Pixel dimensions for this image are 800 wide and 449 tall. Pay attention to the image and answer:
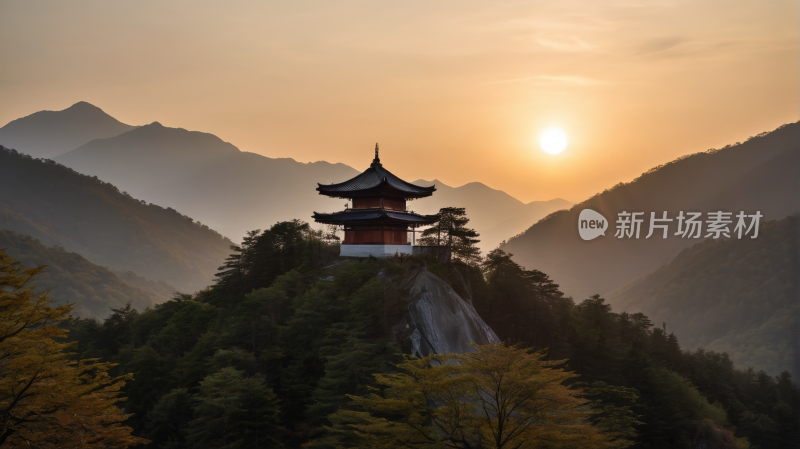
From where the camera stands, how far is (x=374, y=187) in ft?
103

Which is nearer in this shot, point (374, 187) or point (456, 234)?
point (374, 187)

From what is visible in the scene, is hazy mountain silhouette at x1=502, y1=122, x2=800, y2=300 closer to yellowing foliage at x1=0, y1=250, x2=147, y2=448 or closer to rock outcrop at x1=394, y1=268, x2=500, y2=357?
rock outcrop at x1=394, y1=268, x2=500, y2=357

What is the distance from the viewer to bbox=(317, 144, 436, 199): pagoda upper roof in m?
32.0

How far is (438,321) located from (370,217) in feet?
28.8

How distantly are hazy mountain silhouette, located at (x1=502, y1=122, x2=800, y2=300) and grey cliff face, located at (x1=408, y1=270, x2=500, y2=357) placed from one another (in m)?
117

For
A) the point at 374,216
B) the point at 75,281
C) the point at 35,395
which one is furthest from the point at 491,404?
the point at 75,281

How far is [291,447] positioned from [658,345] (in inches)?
1598

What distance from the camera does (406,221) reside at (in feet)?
106

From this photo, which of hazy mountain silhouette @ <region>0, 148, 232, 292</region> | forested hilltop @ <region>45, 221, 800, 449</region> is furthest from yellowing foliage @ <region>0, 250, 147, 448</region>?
hazy mountain silhouette @ <region>0, 148, 232, 292</region>

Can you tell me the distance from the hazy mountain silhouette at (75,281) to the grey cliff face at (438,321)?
90.3 m

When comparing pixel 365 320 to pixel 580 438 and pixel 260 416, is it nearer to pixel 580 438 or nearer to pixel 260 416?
pixel 260 416

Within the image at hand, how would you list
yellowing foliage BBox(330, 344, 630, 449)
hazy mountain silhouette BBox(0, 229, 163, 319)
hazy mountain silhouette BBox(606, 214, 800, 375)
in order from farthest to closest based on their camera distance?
hazy mountain silhouette BBox(0, 229, 163, 319)
hazy mountain silhouette BBox(606, 214, 800, 375)
yellowing foliage BBox(330, 344, 630, 449)

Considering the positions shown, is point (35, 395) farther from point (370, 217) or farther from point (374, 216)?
point (374, 216)
